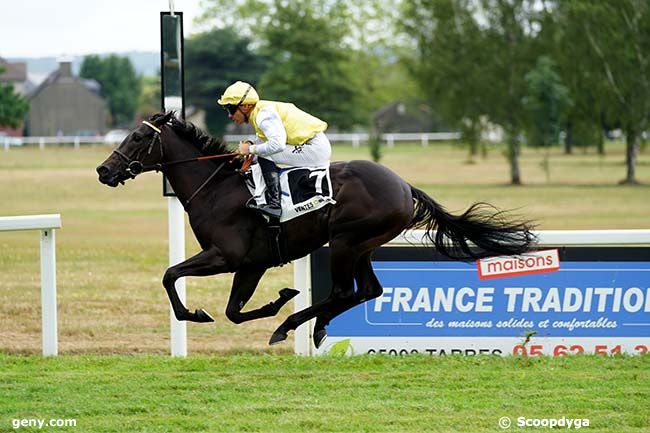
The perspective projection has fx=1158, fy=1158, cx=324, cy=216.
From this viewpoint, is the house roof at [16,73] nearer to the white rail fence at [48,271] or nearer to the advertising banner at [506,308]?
the white rail fence at [48,271]

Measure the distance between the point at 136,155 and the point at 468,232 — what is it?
7.87 feet

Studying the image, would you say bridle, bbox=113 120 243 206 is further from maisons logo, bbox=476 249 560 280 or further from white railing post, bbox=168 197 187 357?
maisons logo, bbox=476 249 560 280

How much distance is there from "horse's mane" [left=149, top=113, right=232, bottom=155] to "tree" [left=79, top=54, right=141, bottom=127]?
6699cm

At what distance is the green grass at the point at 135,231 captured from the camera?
33.5ft

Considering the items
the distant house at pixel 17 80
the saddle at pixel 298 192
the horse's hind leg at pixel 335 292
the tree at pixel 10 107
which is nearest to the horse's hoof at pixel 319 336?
the horse's hind leg at pixel 335 292

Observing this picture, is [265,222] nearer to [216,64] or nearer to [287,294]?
[287,294]

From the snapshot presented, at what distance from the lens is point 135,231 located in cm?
2192

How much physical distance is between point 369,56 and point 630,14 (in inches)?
1981

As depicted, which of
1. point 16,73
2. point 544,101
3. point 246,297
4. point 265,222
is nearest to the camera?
point 265,222

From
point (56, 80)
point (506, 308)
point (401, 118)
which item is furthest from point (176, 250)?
point (401, 118)

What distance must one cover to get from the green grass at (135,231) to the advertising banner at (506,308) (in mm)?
1165

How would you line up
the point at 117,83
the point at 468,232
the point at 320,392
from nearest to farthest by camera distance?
1. the point at 320,392
2. the point at 468,232
3. the point at 117,83

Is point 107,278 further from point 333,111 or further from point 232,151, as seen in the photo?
point 333,111

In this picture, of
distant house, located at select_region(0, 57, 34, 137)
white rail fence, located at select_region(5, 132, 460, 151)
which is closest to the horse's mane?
white rail fence, located at select_region(5, 132, 460, 151)
